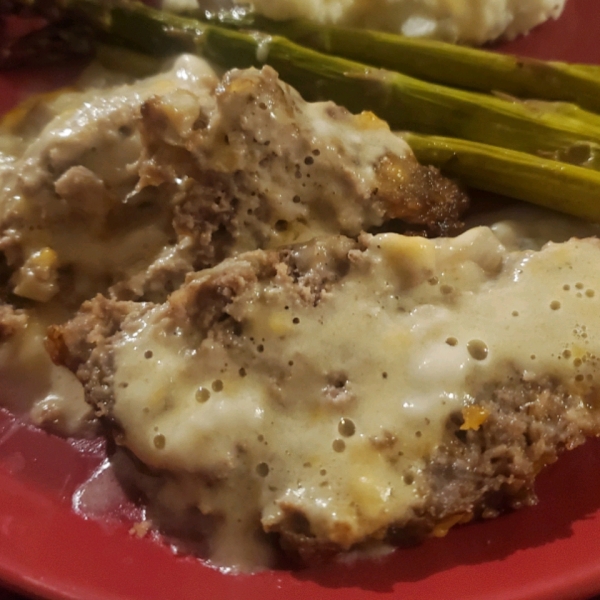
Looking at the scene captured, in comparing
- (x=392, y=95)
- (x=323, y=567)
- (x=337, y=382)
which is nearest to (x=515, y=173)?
(x=392, y=95)

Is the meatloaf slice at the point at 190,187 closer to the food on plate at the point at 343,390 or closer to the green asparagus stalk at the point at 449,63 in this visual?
the food on plate at the point at 343,390

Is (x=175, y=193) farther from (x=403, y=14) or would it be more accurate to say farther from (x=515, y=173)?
(x=403, y=14)

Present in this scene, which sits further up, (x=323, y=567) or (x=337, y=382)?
(x=337, y=382)

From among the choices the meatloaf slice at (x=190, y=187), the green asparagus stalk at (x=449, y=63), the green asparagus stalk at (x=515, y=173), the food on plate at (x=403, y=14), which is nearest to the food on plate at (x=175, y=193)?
the meatloaf slice at (x=190, y=187)

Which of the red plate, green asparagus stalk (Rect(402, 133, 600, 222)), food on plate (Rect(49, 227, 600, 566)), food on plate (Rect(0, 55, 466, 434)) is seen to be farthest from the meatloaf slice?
the red plate

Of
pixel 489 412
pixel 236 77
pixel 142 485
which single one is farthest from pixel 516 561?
pixel 236 77

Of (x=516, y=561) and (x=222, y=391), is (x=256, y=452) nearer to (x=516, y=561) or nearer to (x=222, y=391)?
(x=222, y=391)
